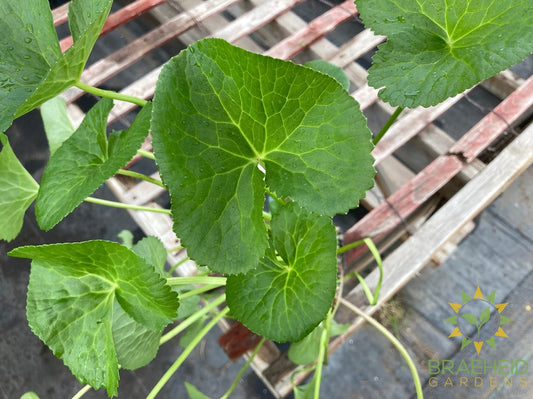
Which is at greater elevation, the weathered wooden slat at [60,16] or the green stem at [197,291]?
the weathered wooden slat at [60,16]

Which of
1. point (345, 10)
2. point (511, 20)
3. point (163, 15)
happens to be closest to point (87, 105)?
point (163, 15)

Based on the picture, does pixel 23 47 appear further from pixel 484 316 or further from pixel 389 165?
pixel 484 316

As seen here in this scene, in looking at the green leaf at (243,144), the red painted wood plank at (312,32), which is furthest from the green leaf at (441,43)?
the red painted wood plank at (312,32)

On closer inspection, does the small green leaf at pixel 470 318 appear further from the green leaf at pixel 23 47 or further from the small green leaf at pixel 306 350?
the green leaf at pixel 23 47

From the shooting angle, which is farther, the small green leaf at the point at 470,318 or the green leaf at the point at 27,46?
the small green leaf at the point at 470,318

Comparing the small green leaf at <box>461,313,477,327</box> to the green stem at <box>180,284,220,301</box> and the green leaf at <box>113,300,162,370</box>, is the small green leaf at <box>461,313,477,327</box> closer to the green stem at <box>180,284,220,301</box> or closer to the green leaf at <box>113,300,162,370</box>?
the green stem at <box>180,284,220,301</box>

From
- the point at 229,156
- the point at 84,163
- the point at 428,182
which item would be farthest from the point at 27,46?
the point at 428,182
